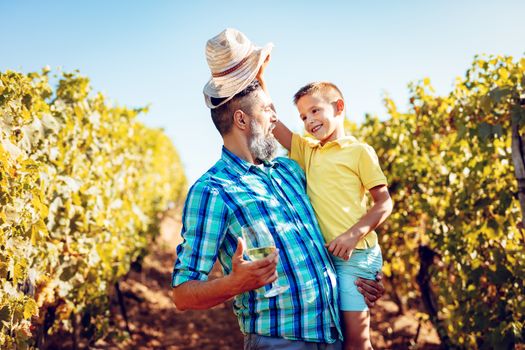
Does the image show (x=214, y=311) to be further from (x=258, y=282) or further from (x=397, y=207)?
(x=258, y=282)

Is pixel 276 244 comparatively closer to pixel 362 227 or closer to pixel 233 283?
pixel 233 283

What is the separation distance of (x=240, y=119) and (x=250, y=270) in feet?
2.68

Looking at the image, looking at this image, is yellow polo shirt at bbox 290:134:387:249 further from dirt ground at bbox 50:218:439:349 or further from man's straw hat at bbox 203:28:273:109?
dirt ground at bbox 50:218:439:349

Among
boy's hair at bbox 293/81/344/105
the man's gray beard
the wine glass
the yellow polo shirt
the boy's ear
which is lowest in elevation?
the wine glass

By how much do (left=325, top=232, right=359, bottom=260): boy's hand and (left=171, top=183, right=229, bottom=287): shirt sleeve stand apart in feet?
1.61

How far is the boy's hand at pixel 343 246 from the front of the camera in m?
2.37

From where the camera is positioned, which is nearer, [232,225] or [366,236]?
[232,225]

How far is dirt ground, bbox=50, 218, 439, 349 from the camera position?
671cm

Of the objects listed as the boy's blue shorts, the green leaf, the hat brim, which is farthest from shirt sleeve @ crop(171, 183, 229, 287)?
the green leaf

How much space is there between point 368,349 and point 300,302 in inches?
16.4

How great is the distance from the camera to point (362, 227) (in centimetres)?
245

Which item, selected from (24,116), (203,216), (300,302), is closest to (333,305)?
(300,302)

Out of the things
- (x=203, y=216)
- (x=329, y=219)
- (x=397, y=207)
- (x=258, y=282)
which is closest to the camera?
(x=258, y=282)

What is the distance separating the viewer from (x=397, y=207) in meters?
6.12
